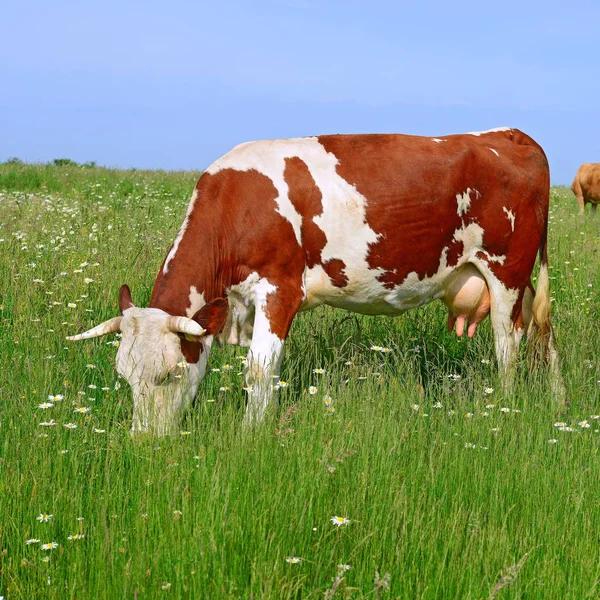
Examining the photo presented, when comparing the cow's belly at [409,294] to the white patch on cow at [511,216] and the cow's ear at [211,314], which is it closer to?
the white patch on cow at [511,216]

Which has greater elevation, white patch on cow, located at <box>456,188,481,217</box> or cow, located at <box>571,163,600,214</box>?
cow, located at <box>571,163,600,214</box>

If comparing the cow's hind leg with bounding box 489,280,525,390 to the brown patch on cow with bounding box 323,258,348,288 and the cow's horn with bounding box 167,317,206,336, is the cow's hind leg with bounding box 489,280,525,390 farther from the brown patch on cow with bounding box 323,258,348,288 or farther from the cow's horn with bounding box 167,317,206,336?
the cow's horn with bounding box 167,317,206,336

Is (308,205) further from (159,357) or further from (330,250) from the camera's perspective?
(159,357)

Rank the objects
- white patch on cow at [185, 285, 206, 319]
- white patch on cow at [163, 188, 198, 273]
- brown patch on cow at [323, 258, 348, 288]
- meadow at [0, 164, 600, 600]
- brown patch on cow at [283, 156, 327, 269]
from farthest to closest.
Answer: brown patch on cow at [323, 258, 348, 288] < brown patch on cow at [283, 156, 327, 269] < white patch on cow at [163, 188, 198, 273] < white patch on cow at [185, 285, 206, 319] < meadow at [0, 164, 600, 600]

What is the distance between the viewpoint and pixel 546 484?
157 inches

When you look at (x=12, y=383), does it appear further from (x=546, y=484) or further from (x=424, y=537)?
(x=546, y=484)

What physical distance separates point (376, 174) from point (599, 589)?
3646 millimetres

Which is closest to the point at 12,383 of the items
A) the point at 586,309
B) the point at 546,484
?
the point at 546,484

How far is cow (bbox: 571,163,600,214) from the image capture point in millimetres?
23672

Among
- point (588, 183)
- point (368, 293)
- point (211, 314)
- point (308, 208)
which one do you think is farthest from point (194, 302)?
point (588, 183)

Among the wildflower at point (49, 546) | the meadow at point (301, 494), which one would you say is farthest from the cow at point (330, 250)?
the wildflower at point (49, 546)

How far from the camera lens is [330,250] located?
5.87 metres

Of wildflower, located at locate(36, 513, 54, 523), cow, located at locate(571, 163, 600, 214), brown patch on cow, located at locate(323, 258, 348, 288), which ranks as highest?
cow, located at locate(571, 163, 600, 214)

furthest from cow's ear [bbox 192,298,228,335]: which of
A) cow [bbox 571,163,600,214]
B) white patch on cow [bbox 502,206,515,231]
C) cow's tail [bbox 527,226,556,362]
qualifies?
cow [bbox 571,163,600,214]
